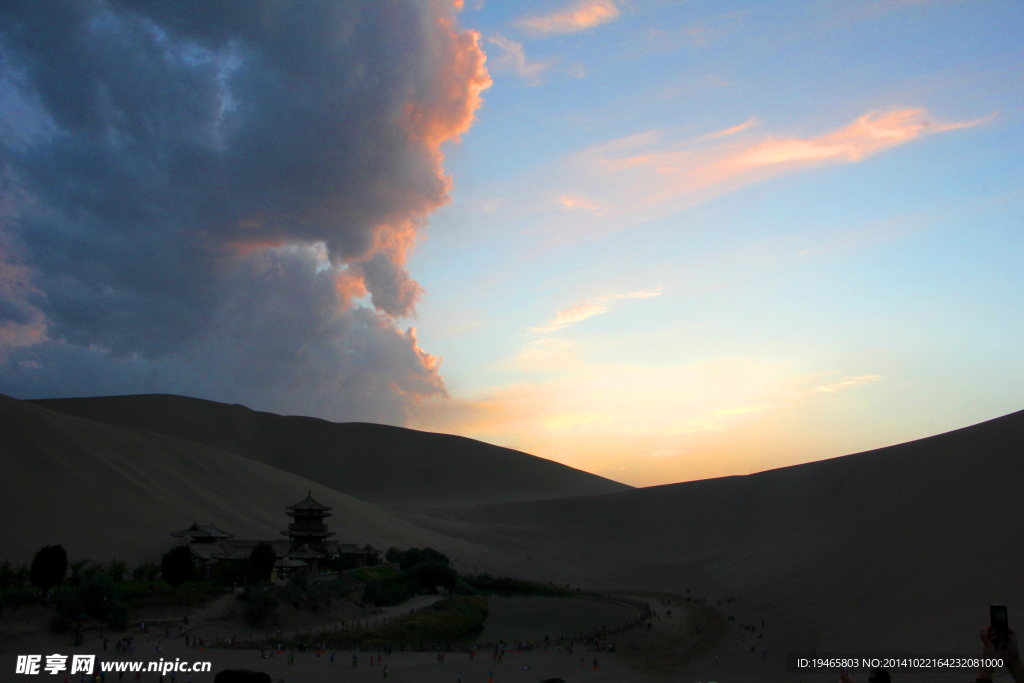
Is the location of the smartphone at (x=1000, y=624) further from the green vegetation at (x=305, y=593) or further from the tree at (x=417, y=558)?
the tree at (x=417, y=558)

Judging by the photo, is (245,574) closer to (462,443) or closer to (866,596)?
(866,596)

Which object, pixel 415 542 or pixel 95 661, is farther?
pixel 415 542

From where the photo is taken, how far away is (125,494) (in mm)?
48156

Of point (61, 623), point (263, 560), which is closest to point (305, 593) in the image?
point (263, 560)

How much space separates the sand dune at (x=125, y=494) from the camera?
41562mm

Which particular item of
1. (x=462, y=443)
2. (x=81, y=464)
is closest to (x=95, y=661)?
(x=81, y=464)

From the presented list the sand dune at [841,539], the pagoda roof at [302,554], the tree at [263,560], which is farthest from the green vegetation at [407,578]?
the sand dune at [841,539]

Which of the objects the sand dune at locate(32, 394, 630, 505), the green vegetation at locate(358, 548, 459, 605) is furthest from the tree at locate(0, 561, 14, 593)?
the sand dune at locate(32, 394, 630, 505)

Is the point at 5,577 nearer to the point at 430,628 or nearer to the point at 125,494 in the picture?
the point at 125,494

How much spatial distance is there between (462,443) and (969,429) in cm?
10929

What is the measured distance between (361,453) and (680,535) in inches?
3478

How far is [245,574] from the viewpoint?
37.9m

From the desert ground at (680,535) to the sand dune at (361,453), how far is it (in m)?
26.7

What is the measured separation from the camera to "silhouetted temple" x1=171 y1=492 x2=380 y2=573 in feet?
139
